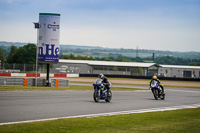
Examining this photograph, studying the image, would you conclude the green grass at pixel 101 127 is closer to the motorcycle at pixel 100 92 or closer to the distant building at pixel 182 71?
the motorcycle at pixel 100 92

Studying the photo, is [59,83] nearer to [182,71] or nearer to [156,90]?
[156,90]

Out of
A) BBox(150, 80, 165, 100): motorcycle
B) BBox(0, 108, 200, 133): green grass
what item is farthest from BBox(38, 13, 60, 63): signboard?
BBox(0, 108, 200, 133): green grass

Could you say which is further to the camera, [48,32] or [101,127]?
[48,32]

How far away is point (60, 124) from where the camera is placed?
1128 cm

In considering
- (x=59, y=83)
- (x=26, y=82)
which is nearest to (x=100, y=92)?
(x=26, y=82)

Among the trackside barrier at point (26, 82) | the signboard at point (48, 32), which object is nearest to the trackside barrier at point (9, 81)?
the trackside barrier at point (26, 82)

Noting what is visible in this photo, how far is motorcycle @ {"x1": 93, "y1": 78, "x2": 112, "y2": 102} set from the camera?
20938mm

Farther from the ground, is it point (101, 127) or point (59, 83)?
point (59, 83)

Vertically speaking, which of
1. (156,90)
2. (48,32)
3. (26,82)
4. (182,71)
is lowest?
(156,90)

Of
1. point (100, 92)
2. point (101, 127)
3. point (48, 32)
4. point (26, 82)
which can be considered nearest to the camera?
point (101, 127)

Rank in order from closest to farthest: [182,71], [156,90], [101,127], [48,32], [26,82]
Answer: [101,127] → [156,90] → [48,32] → [26,82] → [182,71]

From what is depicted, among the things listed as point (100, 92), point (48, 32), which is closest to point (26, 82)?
point (48, 32)

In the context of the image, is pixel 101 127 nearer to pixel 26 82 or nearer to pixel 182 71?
pixel 26 82

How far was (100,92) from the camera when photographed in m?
21.5
